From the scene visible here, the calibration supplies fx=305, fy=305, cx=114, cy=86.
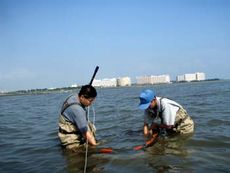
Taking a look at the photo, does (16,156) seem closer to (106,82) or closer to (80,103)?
(80,103)

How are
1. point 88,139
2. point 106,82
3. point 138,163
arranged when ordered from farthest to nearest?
point 106,82, point 88,139, point 138,163

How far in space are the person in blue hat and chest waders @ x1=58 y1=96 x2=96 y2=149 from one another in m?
1.67

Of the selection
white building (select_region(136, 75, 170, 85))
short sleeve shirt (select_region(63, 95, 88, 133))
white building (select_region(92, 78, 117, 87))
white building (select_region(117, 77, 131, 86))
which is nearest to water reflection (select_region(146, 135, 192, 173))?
short sleeve shirt (select_region(63, 95, 88, 133))

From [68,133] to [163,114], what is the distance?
8.13ft

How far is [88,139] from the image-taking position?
7.14 meters

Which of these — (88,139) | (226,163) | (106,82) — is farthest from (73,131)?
(106,82)

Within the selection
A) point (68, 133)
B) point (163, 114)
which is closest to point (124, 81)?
point (163, 114)

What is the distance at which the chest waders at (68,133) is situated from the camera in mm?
7450

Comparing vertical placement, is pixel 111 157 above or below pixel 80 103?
below

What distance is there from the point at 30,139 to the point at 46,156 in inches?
124

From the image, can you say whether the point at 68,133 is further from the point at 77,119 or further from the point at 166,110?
the point at 166,110

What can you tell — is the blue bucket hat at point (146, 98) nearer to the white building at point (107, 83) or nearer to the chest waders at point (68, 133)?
the chest waders at point (68, 133)

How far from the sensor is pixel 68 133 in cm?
761

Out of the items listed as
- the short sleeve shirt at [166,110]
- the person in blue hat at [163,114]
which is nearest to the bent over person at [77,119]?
the person in blue hat at [163,114]
